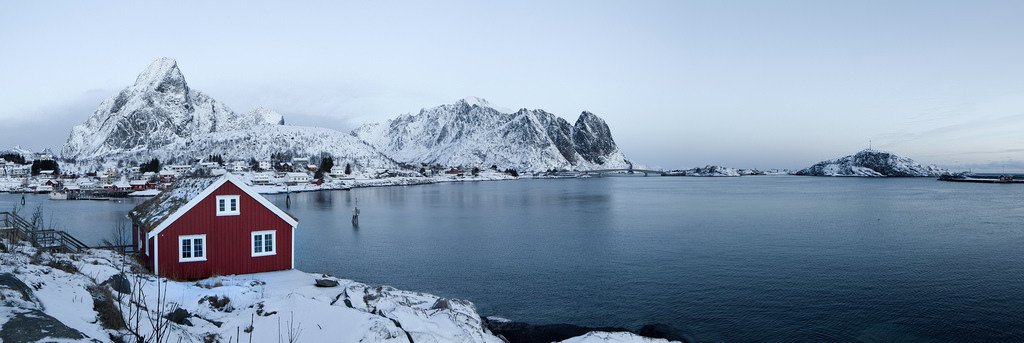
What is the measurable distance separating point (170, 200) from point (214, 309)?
38.6ft

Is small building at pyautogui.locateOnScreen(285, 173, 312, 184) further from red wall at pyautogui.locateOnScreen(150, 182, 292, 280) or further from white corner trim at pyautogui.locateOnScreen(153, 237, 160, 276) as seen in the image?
white corner trim at pyautogui.locateOnScreen(153, 237, 160, 276)

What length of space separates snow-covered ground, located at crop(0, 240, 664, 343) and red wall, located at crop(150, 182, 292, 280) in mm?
1979

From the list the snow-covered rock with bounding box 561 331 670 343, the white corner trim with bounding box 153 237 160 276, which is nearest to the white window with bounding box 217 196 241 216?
the white corner trim with bounding box 153 237 160 276

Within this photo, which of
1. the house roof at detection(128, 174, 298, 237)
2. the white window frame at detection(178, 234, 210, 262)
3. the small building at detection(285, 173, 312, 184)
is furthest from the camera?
the small building at detection(285, 173, 312, 184)

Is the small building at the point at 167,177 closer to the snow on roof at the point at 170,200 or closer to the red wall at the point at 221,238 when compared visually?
the snow on roof at the point at 170,200

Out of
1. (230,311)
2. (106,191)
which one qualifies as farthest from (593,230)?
(106,191)

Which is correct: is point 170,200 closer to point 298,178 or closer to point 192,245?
point 192,245

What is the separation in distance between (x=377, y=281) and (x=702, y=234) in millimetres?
30436

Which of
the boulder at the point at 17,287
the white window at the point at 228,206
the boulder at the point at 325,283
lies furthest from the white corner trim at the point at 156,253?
the boulder at the point at 17,287

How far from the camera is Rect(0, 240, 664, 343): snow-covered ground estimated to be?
869 cm

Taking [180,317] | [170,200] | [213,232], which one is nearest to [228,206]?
[213,232]

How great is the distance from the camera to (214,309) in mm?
15266

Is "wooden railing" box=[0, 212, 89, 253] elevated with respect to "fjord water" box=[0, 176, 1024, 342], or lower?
elevated

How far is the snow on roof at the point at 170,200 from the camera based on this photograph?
76.1 ft
